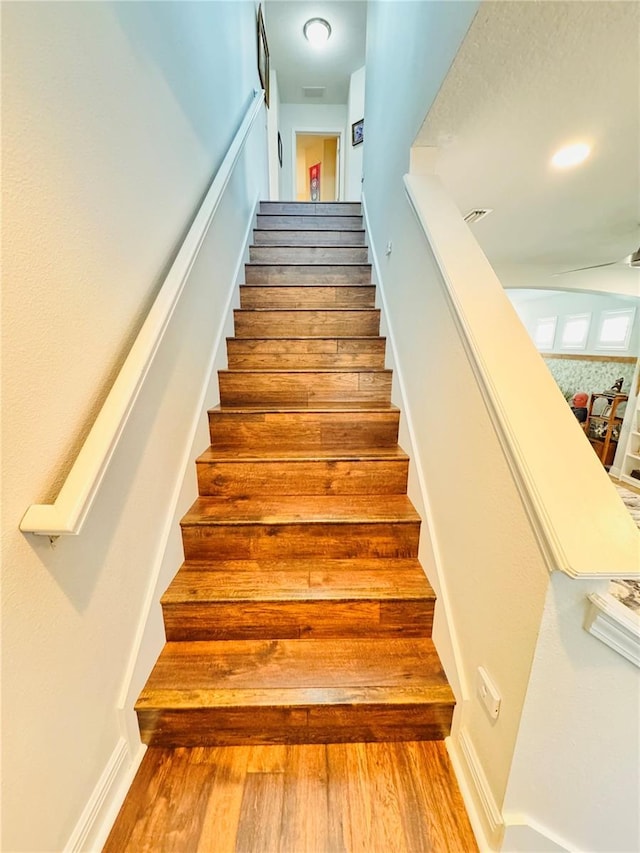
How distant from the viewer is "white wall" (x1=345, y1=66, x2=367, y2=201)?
490cm

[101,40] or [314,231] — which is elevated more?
[314,231]

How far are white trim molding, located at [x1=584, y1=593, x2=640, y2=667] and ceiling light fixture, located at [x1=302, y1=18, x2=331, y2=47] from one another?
6413mm

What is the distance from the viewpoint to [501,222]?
2.29 m

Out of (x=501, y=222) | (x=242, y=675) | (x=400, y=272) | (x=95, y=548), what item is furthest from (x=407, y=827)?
(x=501, y=222)

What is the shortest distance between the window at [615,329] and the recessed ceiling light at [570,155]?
13.1 feet

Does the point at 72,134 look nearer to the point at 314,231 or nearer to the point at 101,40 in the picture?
the point at 101,40

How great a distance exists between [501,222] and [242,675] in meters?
2.95

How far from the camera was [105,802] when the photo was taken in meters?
0.85

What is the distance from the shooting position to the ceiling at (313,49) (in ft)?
13.2

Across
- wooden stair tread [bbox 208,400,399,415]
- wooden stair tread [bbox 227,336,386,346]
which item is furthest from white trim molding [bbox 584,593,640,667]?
wooden stair tread [bbox 227,336,386,346]

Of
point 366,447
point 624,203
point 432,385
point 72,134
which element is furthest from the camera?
point 624,203

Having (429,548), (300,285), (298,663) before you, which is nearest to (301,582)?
(298,663)

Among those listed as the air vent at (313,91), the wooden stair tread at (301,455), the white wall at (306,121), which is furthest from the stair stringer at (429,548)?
the air vent at (313,91)

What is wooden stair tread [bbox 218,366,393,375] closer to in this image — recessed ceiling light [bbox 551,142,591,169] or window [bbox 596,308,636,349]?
recessed ceiling light [bbox 551,142,591,169]
